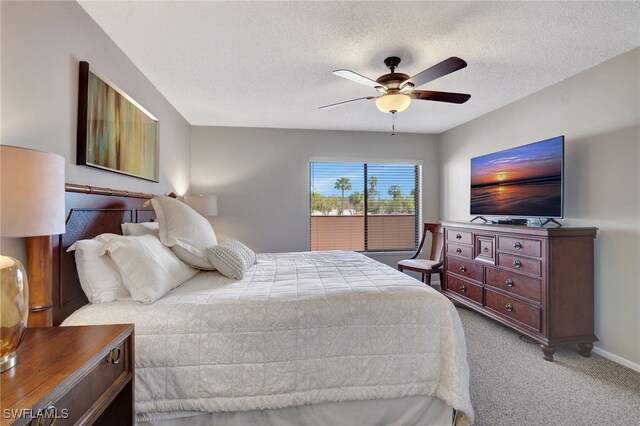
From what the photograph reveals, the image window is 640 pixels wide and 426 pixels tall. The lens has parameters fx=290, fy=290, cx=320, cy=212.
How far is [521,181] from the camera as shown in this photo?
9.54ft

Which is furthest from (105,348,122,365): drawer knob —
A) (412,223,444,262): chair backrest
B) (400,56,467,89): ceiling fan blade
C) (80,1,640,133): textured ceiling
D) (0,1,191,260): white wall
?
(412,223,444,262): chair backrest

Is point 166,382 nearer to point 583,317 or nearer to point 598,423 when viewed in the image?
point 598,423

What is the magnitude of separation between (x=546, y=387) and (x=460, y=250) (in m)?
1.59

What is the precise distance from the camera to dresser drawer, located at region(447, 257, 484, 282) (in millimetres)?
3094

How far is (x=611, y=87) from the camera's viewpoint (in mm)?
2416

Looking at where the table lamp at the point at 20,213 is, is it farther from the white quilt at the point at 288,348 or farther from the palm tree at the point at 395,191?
the palm tree at the point at 395,191

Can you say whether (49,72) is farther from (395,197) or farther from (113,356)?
(395,197)

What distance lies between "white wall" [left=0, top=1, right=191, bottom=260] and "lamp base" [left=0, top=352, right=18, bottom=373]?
64 centimetres

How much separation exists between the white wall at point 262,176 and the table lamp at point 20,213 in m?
3.16

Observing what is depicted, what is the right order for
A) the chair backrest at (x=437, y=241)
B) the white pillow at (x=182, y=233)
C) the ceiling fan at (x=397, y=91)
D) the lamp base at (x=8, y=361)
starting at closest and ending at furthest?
the lamp base at (x=8, y=361), the white pillow at (x=182, y=233), the ceiling fan at (x=397, y=91), the chair backrest at (x=437, y=241)

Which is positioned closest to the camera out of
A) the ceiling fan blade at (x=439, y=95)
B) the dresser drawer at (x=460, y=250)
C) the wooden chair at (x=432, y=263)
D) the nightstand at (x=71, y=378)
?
the nightstand at (x=71, y=378)

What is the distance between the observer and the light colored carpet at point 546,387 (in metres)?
1.72

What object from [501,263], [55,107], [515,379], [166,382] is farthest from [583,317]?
[55,107]

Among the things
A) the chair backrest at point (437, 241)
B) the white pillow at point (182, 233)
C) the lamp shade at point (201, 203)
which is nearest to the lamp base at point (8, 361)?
the white pillow at point (182, 233)
